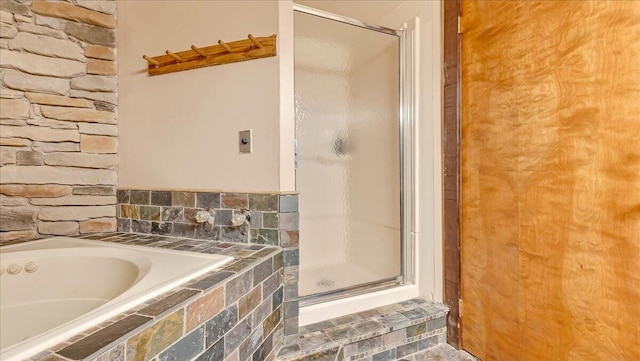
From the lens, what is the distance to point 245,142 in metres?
1.46

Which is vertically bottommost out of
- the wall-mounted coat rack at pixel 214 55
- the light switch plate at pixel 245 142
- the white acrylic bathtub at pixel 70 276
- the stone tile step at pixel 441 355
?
the stone tile step at pixel 441 355

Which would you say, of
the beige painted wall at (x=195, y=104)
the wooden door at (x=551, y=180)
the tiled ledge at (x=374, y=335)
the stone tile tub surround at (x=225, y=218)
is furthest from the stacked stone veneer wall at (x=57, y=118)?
the wooden door at (x=551, y=180)

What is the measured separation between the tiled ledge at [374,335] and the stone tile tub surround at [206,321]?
0.42 feet

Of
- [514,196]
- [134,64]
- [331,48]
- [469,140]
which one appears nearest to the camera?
[514,196]

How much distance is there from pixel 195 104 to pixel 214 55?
265 mm

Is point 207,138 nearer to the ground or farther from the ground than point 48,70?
nearer to the ground

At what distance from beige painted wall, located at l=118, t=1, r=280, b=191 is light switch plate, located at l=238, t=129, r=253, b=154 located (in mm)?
20

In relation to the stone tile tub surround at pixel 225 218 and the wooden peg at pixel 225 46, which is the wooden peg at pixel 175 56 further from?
the stone tile tub surround at pixel 225 218

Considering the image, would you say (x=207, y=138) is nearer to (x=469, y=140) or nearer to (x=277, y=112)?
(x=277, y=112)

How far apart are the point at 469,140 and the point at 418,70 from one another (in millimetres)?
507

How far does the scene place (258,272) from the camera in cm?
114

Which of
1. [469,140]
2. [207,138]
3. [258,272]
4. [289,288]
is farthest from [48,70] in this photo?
[469,140]

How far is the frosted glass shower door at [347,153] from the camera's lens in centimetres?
186

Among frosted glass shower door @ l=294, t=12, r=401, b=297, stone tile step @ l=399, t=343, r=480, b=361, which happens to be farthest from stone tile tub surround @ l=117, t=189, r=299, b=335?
stone tile step @ l=399, t=343, r=480, b=361
